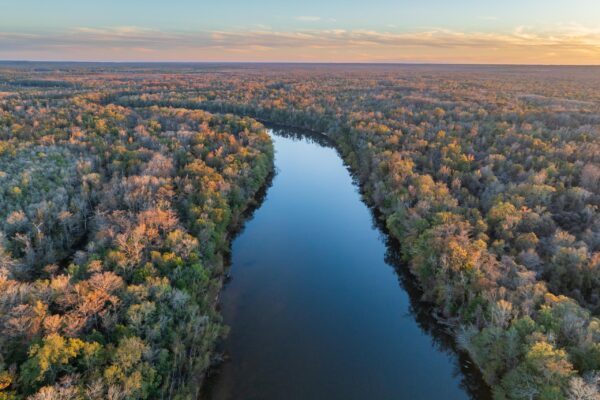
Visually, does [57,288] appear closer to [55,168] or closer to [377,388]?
[377,388]

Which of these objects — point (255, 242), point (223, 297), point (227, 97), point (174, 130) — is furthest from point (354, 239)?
point (227, 97)

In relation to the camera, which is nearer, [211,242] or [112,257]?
[112,257]

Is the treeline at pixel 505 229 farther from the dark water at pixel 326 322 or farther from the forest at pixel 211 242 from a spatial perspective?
the dark water at pixel 326 322

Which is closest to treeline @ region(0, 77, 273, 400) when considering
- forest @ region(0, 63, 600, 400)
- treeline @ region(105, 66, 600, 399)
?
forest @ region(0, 63, 600, 400)

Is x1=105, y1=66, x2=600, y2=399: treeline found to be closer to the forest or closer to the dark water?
the forest

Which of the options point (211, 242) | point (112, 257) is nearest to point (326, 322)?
point (211, 242)

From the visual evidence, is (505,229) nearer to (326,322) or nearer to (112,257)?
(326,322)
